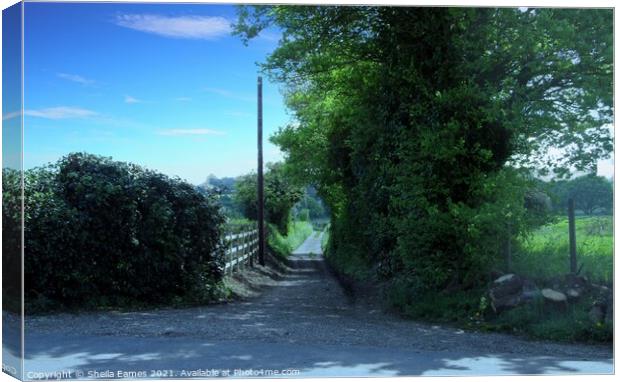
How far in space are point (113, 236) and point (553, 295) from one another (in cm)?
577

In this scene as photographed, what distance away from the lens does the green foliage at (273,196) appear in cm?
993

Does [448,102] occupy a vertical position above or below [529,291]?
above

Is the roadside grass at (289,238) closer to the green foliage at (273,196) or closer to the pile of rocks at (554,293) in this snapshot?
the green foliage at (273,196)

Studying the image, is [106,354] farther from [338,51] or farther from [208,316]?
[338,51]

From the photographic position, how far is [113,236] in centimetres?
1021

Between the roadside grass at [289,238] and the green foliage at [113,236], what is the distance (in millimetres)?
1430

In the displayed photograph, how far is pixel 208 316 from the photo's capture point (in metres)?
9.23

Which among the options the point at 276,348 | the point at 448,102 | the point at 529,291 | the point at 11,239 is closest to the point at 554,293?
the point at 529,291

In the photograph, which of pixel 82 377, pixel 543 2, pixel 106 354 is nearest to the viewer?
pixel 82 377

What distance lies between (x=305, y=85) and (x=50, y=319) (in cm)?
444

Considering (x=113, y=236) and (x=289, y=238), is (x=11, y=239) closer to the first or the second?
(x=113, y=236)

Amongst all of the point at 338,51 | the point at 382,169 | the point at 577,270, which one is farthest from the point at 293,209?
the point at 577,270

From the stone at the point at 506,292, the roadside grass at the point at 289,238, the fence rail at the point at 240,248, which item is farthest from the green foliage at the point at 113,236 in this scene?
the stone at the point at 506,292

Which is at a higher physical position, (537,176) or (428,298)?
(537,176)
